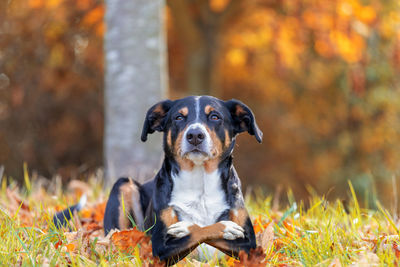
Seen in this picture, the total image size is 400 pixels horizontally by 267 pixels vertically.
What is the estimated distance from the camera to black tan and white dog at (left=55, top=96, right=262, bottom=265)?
2.98m

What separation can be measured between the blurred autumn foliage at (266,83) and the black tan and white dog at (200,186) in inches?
273

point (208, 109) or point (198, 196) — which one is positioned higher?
point (208, 109)

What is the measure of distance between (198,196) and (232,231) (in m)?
0.34

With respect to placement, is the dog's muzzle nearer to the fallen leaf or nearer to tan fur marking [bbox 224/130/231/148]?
tan fur marking [bbox 224/130/231/148]

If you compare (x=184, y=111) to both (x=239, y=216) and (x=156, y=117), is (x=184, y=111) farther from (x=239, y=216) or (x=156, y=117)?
(x=239, y=216)

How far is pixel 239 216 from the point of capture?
3168mm

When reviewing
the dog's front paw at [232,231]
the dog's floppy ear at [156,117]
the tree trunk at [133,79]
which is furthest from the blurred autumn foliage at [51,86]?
the dog's front paw at [232,231]

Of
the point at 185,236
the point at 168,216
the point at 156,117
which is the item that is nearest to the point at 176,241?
the point at 185,236

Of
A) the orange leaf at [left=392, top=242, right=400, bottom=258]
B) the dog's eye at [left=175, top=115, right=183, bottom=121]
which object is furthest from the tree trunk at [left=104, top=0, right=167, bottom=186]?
the orange leaf at [left=392, top=242, right=400, bottom=258]

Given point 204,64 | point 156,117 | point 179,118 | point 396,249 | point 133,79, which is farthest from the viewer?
point 204,64

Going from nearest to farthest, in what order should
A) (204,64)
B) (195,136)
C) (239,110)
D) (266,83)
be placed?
(195,136) < (239,110) < (204,64) < (266,83)

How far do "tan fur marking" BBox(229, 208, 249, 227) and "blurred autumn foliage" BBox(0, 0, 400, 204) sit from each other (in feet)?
22.9

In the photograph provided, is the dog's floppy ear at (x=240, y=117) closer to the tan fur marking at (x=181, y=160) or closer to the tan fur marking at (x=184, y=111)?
the tan fur marking at (x=184, y=111)

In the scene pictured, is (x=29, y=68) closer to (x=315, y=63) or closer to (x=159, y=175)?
(x=315, y=63)
